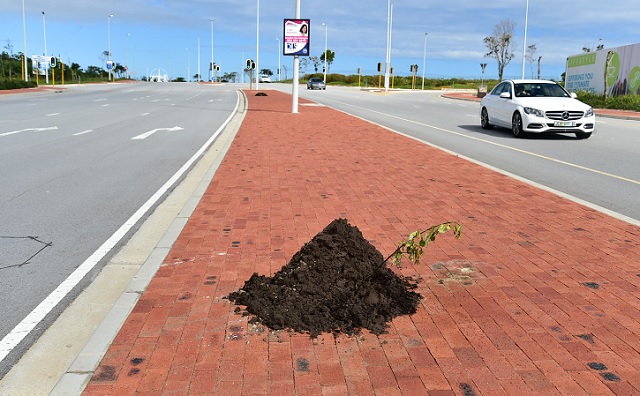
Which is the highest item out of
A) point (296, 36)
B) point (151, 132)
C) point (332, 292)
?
point (296, 36)

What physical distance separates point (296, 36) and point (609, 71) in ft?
79.3

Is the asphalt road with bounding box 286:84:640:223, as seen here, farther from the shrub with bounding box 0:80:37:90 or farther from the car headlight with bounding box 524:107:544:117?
the shrub with bounding box 0:80:37:90

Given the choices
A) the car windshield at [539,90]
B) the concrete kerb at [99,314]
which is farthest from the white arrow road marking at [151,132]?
the car windshield at [539,90]

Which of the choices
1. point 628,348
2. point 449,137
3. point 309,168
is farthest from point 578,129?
point 628,348

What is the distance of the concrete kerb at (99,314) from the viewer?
11.0 feet

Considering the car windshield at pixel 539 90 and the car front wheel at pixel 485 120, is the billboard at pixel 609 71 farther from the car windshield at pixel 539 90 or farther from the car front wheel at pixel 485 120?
the car windshield at pixel 539 90

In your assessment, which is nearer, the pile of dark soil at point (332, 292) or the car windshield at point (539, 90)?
the pile of dark soil at point (332, 292)

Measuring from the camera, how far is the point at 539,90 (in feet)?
60.4

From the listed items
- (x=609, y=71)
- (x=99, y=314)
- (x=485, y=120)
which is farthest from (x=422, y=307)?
(x=609, y=71)

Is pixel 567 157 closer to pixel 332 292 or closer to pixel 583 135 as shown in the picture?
pixel 583 135

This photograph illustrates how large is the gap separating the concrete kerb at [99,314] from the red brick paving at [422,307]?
10 centimetres

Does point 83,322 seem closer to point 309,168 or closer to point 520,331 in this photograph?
point 520,331

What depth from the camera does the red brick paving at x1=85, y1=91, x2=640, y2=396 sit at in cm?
337

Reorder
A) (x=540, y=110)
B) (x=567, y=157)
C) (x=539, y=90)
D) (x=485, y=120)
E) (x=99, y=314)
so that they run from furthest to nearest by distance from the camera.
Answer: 1. (x=485, y=120)
2. (x=539, y=90)
3. (x=540, y=110)
4. (x=567, y=157)
5. (x=99, y=314)
